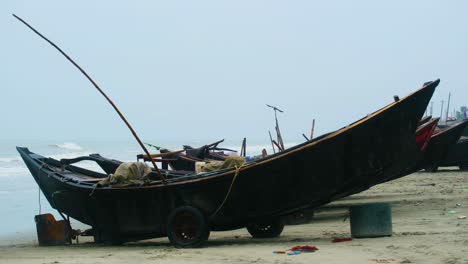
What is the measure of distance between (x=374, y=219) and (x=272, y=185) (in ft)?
4.11

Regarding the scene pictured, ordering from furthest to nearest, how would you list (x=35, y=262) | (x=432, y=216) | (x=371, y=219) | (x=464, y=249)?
1. (x=432, y=216)
2. (x=371, y=219)
3. (x=35, y=262)
4. (x=464, y=249)

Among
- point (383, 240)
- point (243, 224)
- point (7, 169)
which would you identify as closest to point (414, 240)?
point (383, 240)

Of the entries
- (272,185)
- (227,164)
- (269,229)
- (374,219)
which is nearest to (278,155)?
(272,185)

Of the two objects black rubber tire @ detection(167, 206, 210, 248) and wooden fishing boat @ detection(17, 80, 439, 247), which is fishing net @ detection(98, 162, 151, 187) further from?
black rubber tire @ detection(167, 206, 210, 248)

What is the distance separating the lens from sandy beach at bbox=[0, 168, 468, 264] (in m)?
6.48

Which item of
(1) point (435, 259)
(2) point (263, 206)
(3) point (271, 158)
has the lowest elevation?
(1) point (435, 259)

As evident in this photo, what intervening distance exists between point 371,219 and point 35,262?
379 cm

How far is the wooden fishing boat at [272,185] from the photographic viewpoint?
7613 mm

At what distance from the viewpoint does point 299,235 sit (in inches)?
357

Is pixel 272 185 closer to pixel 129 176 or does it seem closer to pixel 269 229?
pixel 269 229

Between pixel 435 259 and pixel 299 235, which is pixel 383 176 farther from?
pixel 435 259

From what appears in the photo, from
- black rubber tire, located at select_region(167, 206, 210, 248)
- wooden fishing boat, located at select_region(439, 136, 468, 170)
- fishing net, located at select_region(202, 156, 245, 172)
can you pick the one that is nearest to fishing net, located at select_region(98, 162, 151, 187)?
black rubber tire, located at select_region(167, 206, 210, 248)

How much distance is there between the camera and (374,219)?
7.86m

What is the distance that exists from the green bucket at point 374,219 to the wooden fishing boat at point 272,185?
0.33 meters
